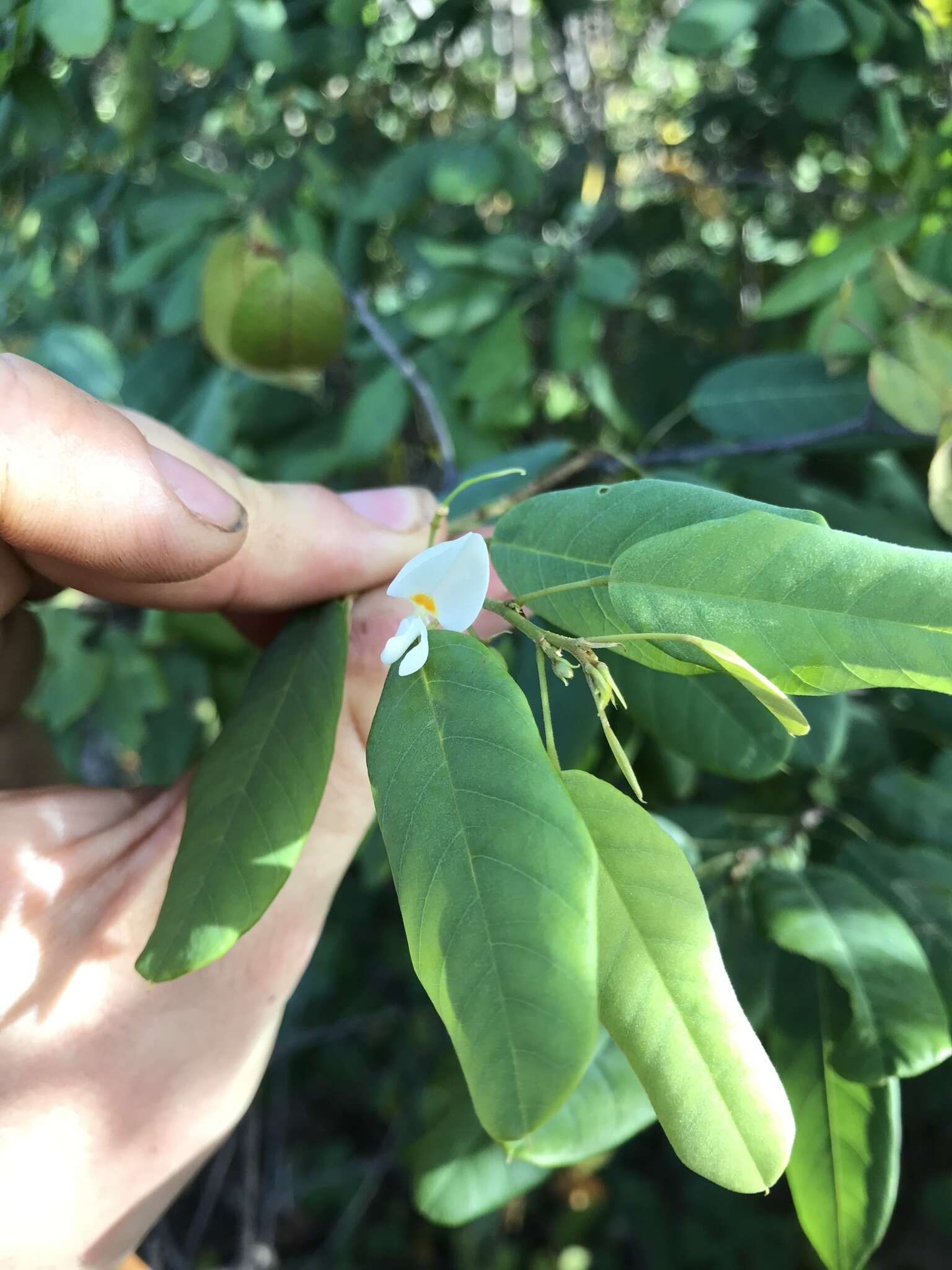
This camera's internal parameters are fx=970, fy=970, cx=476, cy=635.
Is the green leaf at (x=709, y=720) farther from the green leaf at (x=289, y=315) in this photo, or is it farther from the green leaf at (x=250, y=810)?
the green leaf at (x=289, y=315)

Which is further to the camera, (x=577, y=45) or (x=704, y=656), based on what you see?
(x=577, y=45)

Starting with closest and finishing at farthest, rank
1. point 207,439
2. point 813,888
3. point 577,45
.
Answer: point 813,888 < point 207,439 < point 577,45

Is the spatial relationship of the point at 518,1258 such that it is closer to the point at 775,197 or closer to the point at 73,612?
the point at 73,612

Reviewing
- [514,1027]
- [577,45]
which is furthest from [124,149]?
[514,1027]

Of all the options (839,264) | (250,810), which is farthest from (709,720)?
(839,264)

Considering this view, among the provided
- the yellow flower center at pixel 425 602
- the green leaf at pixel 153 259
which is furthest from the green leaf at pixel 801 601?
the green leaf at pixel 153 259

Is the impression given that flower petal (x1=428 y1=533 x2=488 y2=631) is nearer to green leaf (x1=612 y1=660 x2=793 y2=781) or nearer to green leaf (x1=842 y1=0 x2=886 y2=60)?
green leaf (x1=612 y1=660 x2=793 y2=781)
